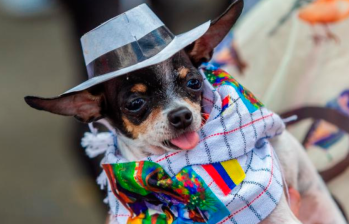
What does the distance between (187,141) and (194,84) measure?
18 cm

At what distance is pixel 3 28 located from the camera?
7.84 m

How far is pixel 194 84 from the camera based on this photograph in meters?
1.81

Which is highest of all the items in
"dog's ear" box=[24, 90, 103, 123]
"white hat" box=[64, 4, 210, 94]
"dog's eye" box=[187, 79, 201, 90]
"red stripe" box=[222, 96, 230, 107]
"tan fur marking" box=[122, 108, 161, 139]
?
"white hat" box=[64, 4, 210, 94]

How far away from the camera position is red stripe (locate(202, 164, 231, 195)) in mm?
1731

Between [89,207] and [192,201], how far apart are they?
2.56 m

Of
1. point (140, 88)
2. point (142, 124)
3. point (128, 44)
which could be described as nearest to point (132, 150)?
point (142, 124)

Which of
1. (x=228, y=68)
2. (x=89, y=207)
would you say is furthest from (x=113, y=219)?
(x=89, y=207)

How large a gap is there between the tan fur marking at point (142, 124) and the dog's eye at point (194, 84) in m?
0.13

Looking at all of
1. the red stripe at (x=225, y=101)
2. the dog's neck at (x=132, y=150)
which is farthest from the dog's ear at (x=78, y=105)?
the red stripe at (x=225, y=101)

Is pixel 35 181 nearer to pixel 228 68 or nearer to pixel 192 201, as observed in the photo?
pixel 228 68

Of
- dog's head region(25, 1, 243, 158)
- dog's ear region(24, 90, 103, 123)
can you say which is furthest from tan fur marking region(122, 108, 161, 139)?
dog's ear region(24, 90, 103, 123)

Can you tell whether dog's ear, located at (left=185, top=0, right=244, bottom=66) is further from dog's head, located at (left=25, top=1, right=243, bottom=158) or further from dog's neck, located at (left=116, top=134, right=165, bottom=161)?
dog's neck, located at (left=116, top=134, right=165, bottom=161)

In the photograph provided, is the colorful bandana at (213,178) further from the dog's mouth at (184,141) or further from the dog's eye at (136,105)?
the dog's eye at (136,105)

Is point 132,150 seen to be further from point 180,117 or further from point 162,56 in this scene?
point 162,56
